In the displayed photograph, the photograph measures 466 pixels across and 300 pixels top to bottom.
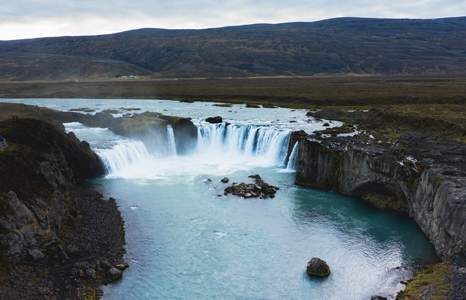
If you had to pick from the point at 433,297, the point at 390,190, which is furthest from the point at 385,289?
the point at 390,190

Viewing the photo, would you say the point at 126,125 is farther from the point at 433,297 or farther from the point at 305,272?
A: the point at 433,297

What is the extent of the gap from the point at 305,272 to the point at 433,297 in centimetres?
721

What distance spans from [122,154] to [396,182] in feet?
104

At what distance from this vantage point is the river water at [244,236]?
20.6 m

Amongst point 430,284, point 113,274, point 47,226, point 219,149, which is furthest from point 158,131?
point 430,284

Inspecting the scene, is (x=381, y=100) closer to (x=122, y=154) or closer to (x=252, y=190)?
(x=252, y=190)

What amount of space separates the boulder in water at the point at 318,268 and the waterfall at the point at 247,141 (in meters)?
23.1

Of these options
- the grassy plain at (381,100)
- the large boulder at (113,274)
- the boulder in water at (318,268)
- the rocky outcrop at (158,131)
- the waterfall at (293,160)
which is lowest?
the boulder in water at (318,268)

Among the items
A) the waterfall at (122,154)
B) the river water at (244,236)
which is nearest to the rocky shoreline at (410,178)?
the river water at (244,236)

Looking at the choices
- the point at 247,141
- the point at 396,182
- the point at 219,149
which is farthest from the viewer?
the point at 219,149

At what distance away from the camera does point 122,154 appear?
43.2m

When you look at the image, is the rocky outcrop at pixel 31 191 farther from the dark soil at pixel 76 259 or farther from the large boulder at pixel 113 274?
the large boulder at pixel 113 274

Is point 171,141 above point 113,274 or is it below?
above

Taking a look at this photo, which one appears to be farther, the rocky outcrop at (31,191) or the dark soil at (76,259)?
the rocky outcrop at (31,191)
